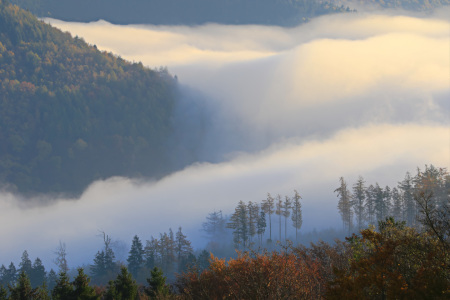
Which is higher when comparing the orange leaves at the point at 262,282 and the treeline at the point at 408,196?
the treeline at the point at 408,196

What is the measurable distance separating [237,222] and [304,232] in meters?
28.6

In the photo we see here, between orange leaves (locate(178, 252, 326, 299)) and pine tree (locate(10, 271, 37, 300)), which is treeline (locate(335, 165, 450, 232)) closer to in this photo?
orange leaves (locate(178, 252, 326, 299))

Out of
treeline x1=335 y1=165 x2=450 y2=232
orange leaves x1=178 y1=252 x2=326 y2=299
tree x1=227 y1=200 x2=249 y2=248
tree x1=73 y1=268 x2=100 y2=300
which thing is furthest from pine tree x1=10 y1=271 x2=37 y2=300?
tree x1=227 y1=200 x2=249 y2=248

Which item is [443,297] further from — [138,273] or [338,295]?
[138,273]

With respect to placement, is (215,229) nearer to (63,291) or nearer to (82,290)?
(82,290)

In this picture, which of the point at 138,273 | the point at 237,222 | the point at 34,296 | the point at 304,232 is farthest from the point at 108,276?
the point at 34,296

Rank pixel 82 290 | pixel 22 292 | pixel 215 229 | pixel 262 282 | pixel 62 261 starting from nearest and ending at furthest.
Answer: pixel 262 282
pixel 22 292
pixel 82 290
pixel 215 229
pixel 62 261

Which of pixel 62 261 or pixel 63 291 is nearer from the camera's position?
pixel 63 291

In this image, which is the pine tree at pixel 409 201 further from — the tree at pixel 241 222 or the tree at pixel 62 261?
the tree at pixel 62 261

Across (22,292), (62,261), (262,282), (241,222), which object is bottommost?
(22,292)

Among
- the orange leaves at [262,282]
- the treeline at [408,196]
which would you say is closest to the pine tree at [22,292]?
the orange leaves at [262,282]

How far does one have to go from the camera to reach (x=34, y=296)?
48312mm

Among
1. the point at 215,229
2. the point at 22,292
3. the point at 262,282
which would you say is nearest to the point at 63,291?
the point at 22,292

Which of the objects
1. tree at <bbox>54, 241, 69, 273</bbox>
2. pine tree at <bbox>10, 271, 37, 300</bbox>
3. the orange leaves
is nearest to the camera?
the orange leaves
